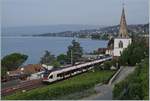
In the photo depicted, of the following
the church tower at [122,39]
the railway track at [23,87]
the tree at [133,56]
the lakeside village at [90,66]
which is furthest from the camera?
the church tower at [122,39]

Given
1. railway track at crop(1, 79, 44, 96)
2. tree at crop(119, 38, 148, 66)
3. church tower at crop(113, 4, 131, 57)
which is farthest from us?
church tower at crop(113, 4, 131, 57)

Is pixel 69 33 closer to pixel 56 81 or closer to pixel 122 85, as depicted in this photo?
pixel 56 81

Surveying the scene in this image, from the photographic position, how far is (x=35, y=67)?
2508cm

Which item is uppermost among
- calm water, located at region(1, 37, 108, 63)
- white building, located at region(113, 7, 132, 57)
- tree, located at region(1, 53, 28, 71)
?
white building, located at region(113, 7, 132, 57)

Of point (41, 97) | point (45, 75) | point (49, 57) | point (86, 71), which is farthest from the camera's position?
point (49, 57)

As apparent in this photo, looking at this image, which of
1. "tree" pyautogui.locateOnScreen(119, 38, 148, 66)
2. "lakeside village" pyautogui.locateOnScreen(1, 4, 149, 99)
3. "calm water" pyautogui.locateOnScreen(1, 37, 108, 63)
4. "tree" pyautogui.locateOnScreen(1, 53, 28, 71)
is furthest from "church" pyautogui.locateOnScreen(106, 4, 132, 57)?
"calm water" pyautogui.locateOnScreen(1, 37, 108, 63)

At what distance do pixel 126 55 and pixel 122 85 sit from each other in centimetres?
1379

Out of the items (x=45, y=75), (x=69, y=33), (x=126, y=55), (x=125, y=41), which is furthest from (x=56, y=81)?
(x=69, y=33)

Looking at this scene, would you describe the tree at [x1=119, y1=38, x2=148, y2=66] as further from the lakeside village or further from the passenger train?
the passenger train

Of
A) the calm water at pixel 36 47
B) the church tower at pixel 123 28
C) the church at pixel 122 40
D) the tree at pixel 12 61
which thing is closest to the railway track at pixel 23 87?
the tree at pixel 12 61

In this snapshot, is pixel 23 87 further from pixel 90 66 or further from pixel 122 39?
pixel 122 39

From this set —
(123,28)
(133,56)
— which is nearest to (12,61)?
(133,56)

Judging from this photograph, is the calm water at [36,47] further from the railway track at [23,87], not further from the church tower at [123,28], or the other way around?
the railway track at [23,87]

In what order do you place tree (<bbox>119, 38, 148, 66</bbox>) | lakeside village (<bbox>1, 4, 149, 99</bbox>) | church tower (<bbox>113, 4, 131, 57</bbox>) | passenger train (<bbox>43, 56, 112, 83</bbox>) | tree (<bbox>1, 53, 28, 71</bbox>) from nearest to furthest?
lakeside village (<bbox>1, 4, 149, 99</bbox>) → passenger train (<bbox>43, 56, 112, 83</bbox>) → tree (<bbox>119, 38, 148, 66</bbox>) → tree (<bbox>1, 53, 28, 71</bbox>) → church tower (<bbox>113, 4, 131, 57</bbox>)
